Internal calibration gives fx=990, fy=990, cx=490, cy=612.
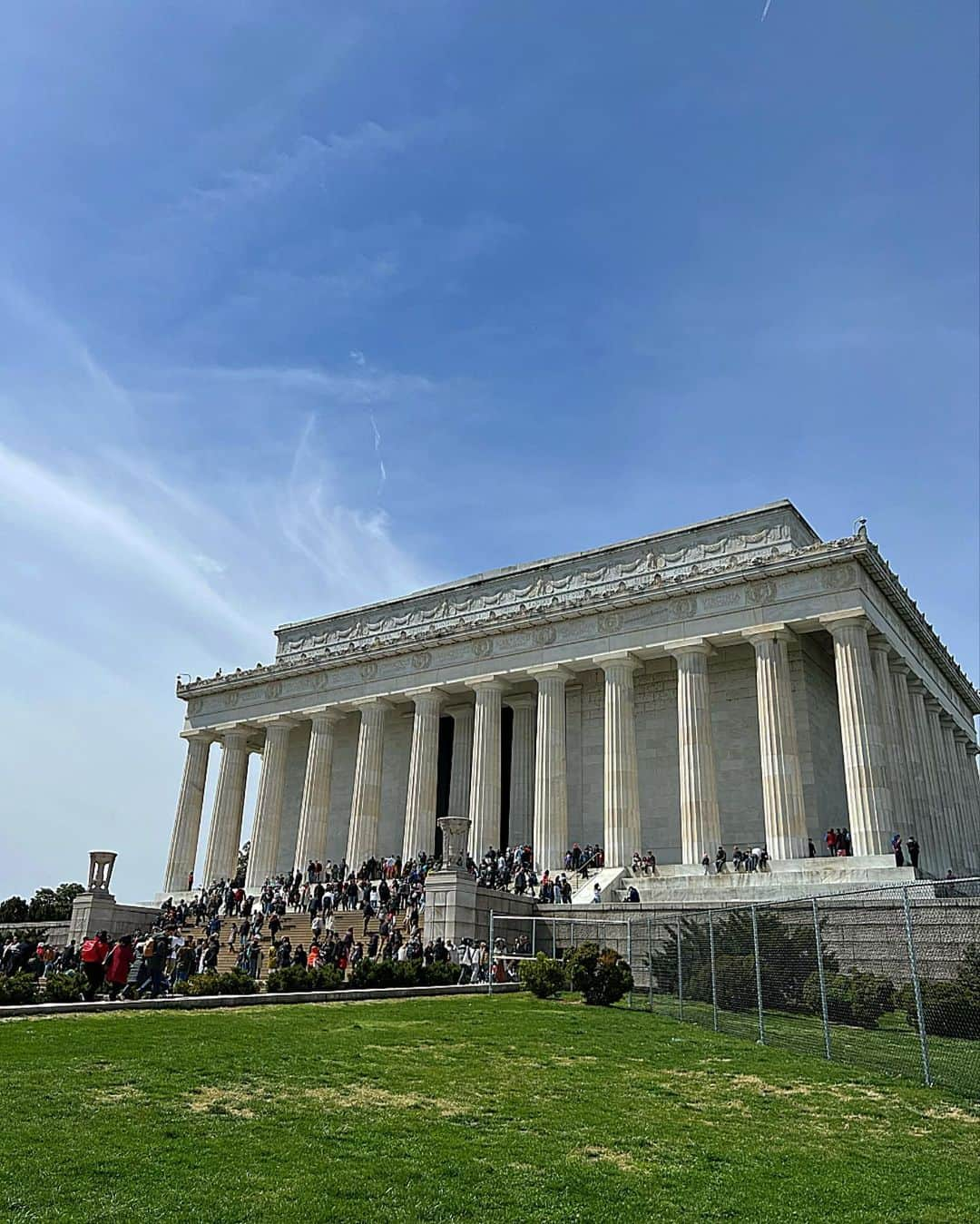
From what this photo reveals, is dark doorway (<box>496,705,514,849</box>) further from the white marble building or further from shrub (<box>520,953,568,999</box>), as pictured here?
shrub (<box>520,953,568,999</box>)

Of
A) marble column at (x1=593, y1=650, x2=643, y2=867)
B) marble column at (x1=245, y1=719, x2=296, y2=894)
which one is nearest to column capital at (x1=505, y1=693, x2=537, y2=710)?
marble column at (x1=593, y1=650, x2=643, y2=867)

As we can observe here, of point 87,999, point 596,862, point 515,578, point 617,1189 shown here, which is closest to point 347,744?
point 515,578

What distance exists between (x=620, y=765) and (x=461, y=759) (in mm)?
12011

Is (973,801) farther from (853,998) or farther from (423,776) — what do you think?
(853,998)

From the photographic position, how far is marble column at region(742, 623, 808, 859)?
39.1 m

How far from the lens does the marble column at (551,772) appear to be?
146 ft

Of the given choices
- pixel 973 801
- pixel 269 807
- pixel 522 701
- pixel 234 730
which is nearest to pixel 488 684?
→ pixel 522 701

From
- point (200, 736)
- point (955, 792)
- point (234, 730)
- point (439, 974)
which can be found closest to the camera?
point (439, 974)

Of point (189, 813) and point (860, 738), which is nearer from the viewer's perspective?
point (860, 738)

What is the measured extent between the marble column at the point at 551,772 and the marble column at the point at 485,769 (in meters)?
2.03

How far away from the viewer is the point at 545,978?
80.6 feet

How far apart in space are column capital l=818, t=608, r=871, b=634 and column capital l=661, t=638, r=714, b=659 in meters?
5.23

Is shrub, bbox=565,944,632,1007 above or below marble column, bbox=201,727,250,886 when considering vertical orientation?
below

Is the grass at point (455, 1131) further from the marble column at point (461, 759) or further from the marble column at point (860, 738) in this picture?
the marble column at point (461, 759)
